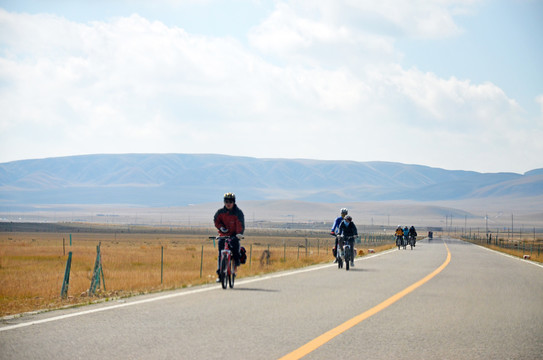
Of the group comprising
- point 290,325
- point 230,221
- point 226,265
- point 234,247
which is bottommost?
point 290,325

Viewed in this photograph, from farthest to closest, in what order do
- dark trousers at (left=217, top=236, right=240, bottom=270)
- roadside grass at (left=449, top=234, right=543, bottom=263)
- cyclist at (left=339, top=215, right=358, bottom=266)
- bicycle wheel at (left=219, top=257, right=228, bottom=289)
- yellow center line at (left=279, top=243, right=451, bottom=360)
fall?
roadside grass at (left=449, top=234, right=543, bottom=263), cyclist at (left=339, top=215, right=358, bottom=266), dark trousers at (left=217, top=236, right=240, bottom=270), bicycle wheel at (left=219, top=257, right=228, bottom=289), yellow center line at (left=279, top=243, right=451, bottom=360)

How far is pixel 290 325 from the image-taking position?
32.1 feet

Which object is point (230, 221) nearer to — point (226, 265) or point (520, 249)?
point (226, 265)

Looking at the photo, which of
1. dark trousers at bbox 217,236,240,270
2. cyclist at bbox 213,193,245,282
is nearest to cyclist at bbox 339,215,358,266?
dark trousers at bbox 217,236,240,270

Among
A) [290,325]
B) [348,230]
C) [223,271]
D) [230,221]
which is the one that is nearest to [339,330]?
[290,325]

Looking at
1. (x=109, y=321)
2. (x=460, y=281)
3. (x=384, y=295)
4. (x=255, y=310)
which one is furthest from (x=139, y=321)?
(x=460, y=281)

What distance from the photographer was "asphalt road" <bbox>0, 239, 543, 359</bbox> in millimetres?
7895

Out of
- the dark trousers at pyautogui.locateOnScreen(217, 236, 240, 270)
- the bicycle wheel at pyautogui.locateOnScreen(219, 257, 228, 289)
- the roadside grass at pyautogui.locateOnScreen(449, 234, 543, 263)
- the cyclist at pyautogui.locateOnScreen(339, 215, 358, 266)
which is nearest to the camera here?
the bicycle wheel at pyautogui.locateOnScreen(219, 257, 228, 289)

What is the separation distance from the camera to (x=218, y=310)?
11.2m

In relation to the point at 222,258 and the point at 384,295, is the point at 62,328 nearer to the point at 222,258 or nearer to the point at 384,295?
the point at 222,258

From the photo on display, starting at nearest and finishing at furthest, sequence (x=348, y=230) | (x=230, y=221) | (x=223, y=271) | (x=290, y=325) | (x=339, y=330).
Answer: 1. (x=339, y=330)
2. (x=290, y=325)
3. (x=223, y=271)
4. (x=230, y=221)
5. (x=348, y=230)

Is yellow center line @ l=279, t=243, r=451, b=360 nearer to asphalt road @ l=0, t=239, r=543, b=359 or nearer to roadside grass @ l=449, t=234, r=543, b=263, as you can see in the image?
asphalt road @ l=0, t=239, r=543, b=359

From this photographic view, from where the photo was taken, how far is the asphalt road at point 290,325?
25.9ft

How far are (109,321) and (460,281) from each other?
1079 centimetres
